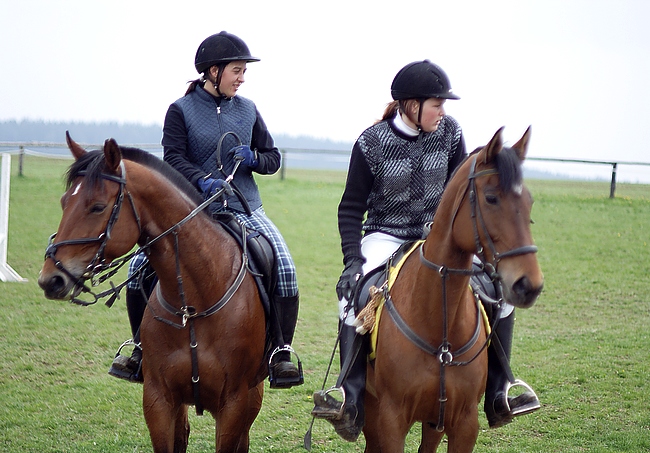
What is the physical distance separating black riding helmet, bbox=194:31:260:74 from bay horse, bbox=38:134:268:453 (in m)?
0.98

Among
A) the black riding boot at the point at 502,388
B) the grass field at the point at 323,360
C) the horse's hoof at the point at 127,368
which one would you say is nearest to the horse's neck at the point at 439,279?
the black riding boot at the point at 502,388

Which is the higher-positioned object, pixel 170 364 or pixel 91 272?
pixel 91 272

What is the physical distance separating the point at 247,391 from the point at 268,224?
1.14 meters

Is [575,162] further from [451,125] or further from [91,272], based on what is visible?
[91,272]

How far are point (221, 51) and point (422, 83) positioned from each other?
136 centimetres

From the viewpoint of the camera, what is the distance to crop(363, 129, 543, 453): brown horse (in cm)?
322

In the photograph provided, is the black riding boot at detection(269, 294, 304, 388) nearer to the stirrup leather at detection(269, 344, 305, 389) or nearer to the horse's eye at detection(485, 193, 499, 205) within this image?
the stirrup leather at detection(269, 344, 305, 389)

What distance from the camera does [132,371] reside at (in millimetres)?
4453

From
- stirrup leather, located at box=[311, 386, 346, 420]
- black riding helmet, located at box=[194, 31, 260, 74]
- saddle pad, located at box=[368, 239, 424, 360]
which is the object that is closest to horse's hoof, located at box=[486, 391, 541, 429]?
saddle pad, located at box=[368, 239, 424, 360]

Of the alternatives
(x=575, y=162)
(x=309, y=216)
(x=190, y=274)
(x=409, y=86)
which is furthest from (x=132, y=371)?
(x=575, y=162)

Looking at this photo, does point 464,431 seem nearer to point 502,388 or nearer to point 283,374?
point 502,388

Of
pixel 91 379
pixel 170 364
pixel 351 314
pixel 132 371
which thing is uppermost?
pixel 351 314

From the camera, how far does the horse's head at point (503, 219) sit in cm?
294

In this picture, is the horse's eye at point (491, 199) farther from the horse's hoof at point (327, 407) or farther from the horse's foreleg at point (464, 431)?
the horse's hoof at point (327, 407)
